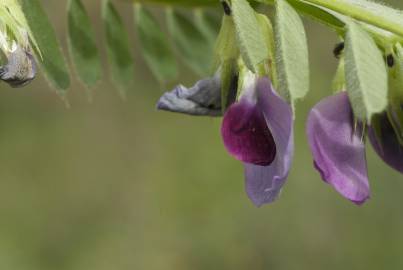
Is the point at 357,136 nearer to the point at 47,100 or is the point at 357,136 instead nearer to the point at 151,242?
the point at 151,242

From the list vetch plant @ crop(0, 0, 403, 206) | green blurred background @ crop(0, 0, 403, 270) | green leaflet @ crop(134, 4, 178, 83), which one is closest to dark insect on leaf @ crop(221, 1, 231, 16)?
vetch plant @ crop(0, 0, 403, 206)

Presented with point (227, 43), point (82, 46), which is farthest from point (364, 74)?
point (82, 46)

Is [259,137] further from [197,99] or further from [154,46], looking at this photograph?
[154,46]

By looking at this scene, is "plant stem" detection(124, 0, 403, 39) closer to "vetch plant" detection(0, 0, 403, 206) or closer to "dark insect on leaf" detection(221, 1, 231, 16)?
"vetch plant" detection(0, 0, 403, 206)

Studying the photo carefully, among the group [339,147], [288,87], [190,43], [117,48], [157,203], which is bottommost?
[157,203]

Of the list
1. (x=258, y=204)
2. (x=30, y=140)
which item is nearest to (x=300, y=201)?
(x=30, y=140)

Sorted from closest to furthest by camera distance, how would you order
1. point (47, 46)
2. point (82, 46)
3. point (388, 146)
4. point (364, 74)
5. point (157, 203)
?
point (364, 74), point (388, 146), point (47, 46), point (82, 46), point (157, 203)

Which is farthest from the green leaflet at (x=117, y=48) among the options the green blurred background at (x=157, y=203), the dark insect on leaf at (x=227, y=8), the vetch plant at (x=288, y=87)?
the green blurred background at (x=157, y=203)
